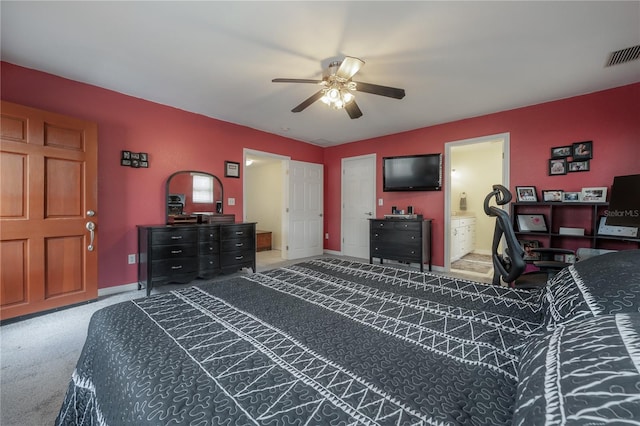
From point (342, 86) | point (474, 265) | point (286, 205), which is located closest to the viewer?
point (342, 86)

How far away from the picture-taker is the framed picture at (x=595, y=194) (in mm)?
2994

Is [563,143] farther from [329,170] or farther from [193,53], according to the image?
[193,53]

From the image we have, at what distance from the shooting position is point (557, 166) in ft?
10.9

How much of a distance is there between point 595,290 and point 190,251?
12.0 feet

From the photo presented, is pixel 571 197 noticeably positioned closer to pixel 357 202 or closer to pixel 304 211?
pixel 357 202

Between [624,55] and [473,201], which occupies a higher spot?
[624,55]

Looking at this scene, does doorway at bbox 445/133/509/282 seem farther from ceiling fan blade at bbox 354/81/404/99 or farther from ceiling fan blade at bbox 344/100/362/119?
ceiling fan blade at bbox 354/81/404/99

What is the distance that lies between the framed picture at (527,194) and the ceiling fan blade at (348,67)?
2867mm

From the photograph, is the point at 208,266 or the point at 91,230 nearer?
the point at 91,230

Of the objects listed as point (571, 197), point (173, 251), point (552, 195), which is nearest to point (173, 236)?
point (173, 251)

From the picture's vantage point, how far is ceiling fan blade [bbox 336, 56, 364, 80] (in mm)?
2186

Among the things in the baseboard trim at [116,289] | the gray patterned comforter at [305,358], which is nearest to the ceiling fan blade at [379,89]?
the gray patterned comforter at [305,358]

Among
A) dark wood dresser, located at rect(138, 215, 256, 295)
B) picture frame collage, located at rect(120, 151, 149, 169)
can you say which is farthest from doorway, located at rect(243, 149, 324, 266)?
picture frame collage, located at rect(120, 151, 149, 169)

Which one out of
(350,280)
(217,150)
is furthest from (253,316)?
(217,150)
